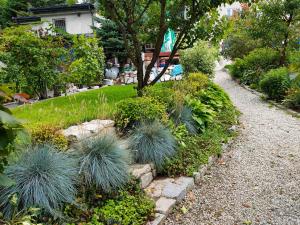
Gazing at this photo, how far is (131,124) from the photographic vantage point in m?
5.22

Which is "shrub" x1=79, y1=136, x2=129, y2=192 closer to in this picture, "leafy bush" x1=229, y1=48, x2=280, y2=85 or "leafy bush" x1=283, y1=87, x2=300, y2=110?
"leafy bush" x1=283, y1=87, x2=300, y2=110

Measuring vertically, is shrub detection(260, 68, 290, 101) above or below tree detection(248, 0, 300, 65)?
below

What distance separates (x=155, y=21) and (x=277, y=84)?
5281mm

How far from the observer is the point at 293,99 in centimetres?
1000

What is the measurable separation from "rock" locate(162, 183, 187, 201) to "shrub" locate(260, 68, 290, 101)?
25.6 feet

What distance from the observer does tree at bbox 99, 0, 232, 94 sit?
7.18 meters

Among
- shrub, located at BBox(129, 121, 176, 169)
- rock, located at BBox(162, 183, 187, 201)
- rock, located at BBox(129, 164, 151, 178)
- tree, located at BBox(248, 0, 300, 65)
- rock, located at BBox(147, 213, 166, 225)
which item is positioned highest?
tree, located at BBox(248, 0, 300, 65)

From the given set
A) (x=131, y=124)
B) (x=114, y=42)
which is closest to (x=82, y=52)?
(x=131, y=124)

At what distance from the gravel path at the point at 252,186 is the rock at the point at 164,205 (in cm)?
10

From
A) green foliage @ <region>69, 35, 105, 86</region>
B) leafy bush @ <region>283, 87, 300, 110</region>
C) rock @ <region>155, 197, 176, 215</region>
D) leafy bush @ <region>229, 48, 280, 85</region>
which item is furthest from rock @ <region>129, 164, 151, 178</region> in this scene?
leafy bush @ <region>229, 48, 280, 85</region>

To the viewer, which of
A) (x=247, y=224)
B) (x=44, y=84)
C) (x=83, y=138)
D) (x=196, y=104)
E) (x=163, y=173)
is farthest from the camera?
(x=44, y=84)

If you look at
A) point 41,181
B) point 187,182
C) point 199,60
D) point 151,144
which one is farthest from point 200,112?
point 199,60

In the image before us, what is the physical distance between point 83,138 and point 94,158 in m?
0.40

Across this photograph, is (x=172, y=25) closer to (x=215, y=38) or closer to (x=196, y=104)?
(x=215, y=38)
